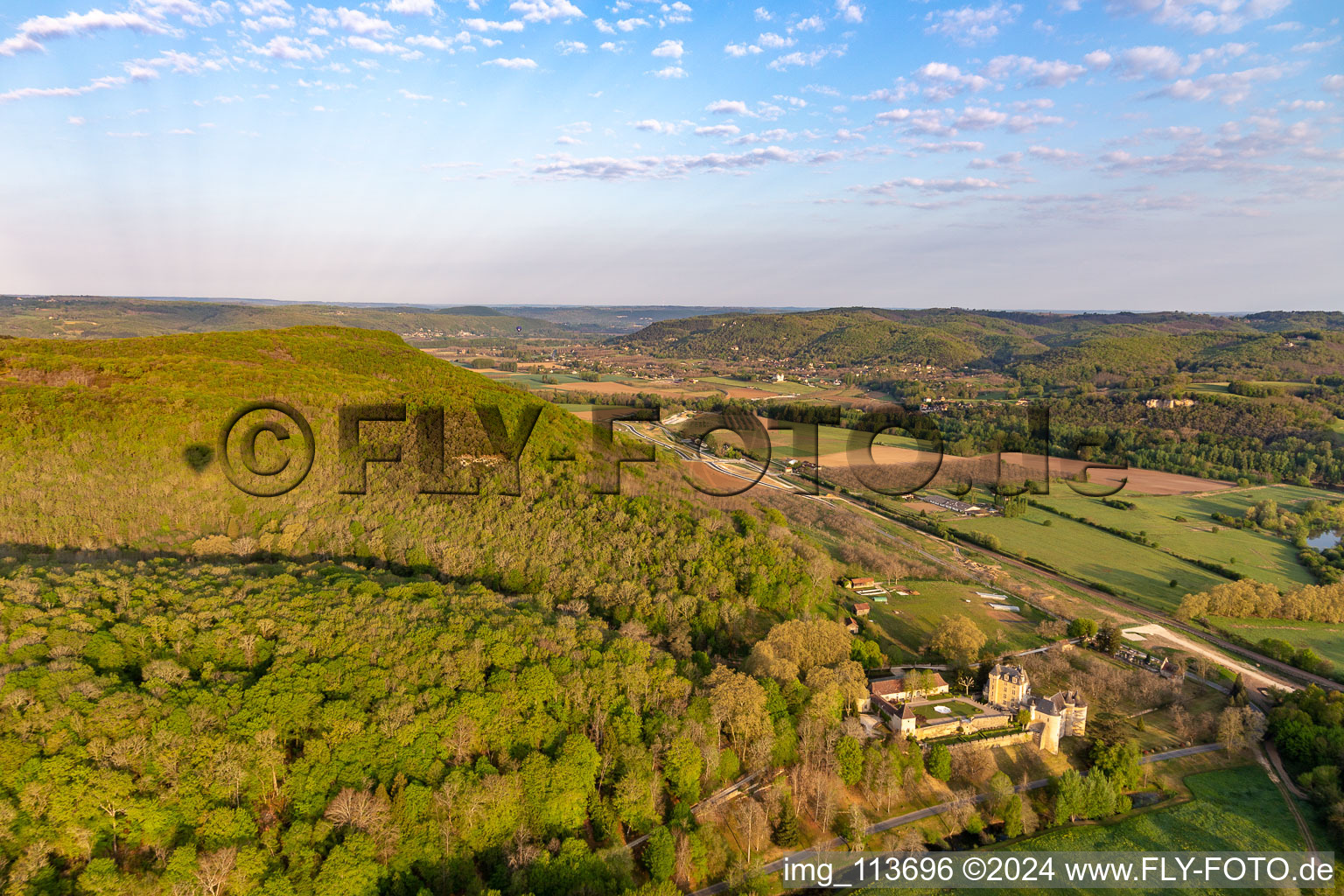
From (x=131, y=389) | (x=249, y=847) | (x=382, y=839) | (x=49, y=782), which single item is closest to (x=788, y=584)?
(x=382, y=839)

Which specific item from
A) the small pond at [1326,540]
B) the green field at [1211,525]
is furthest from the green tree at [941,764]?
the small pond at [1326,540]

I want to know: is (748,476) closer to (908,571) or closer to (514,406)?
(908,571)

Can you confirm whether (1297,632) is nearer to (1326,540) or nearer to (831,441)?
(1326,540)

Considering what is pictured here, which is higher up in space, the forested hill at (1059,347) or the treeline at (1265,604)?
the forested hill at (1059,347)

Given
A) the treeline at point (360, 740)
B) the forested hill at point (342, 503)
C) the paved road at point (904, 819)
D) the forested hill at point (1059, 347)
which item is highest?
the forested hill at point (1059, 347)

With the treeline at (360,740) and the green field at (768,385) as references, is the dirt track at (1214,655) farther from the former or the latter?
the green field at (768,385)

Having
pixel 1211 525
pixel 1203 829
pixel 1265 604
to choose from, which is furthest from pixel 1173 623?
pixel 1211 525
